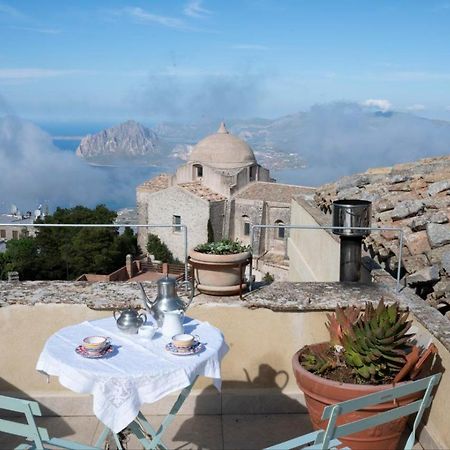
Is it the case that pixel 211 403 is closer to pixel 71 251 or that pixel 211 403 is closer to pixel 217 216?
pixel 71 251

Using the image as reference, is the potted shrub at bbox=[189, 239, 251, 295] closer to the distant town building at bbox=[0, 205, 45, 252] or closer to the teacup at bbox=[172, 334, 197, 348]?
the teacup at bbox=[172, 334, 197, 348]

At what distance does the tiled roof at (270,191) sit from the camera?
144 feet

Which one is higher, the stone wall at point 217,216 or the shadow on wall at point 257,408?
the shadow on wall at point 257,408

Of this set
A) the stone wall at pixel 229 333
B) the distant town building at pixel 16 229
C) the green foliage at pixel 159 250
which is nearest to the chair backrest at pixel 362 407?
the stone wall at pixel 229 333

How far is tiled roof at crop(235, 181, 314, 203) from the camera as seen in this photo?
43.8 meters

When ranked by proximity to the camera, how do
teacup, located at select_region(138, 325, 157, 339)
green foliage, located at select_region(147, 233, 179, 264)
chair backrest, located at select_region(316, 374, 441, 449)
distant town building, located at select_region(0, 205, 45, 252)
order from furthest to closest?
distant town building, located at select_region(0, 205, 45, 252)
green foliage, located at select_region(147, 233, 179, 264)
teacup, located at select_region(138, 325, 157, 339)
chair backrest, located at select_region(316, 374, 441, 449)

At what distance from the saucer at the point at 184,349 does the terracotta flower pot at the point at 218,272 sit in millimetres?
1235

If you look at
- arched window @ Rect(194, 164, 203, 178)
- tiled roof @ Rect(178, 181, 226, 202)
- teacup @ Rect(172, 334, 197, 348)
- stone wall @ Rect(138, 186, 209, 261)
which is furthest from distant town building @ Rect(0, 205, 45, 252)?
teacup @ Rect(172, 334, 197, 348)

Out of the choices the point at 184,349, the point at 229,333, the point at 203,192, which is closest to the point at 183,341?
the point at 184,349

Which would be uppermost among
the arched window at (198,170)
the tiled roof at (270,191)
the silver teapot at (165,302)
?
the silver teapot at (165,302)

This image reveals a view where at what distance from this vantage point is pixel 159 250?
45844mm

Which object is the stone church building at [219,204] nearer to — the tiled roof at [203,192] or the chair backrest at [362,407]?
the tiled roof at [203,192]

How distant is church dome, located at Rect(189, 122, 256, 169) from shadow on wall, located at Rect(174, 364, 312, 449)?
149ft

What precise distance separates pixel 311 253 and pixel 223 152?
138ft
